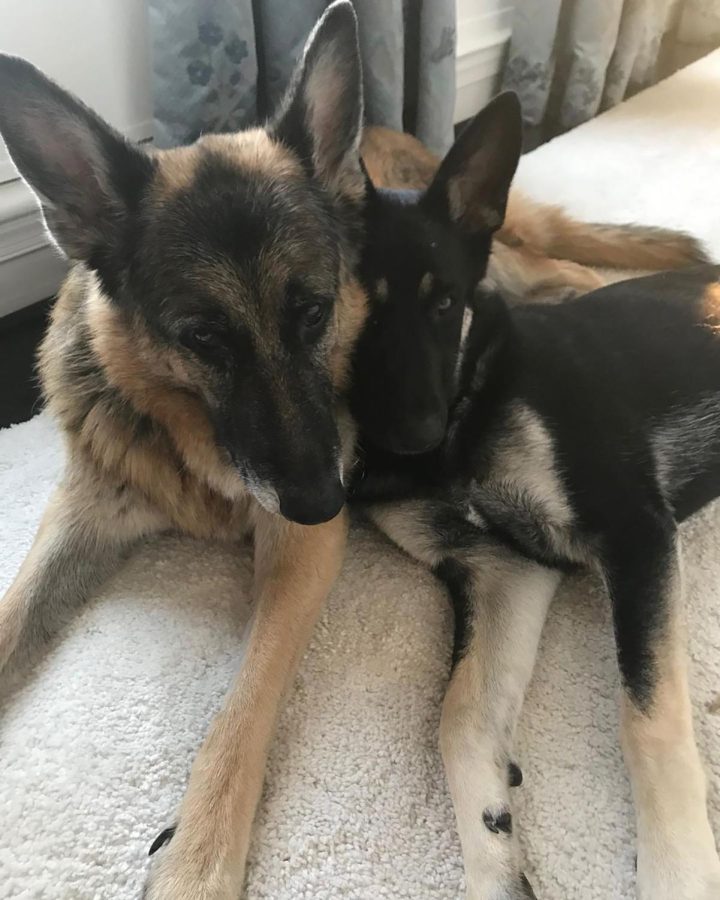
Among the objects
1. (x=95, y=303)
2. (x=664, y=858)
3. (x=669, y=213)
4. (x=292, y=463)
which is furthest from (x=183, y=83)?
(x=664, y=858)

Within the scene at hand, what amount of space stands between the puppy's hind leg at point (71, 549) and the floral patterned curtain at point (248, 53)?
2.91 feet

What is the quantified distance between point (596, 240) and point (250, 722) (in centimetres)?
150

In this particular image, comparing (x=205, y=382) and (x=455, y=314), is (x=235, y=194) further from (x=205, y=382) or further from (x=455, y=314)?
(x=455, y=314)

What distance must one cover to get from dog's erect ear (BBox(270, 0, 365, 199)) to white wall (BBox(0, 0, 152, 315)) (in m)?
0.85

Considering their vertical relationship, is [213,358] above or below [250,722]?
above

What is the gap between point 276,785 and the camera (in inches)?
44.1

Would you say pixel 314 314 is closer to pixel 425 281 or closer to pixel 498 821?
pixel 425 281

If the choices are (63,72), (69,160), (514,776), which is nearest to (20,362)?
(63,72)

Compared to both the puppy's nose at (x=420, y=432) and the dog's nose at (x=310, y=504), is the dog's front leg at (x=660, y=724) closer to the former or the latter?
the puppy's nose at (x=420, y=432)

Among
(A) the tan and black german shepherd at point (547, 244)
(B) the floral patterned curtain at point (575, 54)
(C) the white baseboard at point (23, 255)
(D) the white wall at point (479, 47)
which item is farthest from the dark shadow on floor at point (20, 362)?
(B) the floral patterned curtain at point (575, 54)

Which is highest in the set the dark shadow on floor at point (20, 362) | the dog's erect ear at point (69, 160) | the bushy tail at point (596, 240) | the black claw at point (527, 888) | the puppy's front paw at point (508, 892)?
the dog's erect ear at point (69, 160)

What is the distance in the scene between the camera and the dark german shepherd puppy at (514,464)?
1.08 metres

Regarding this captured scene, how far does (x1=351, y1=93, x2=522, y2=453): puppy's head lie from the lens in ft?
4.18

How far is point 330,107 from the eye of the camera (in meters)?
1.23
